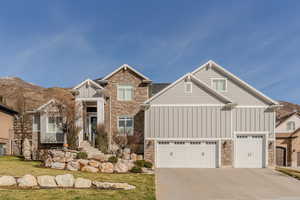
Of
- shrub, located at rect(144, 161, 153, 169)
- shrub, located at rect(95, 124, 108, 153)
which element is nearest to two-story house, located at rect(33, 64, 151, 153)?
shrub, located at rect(95, 124, 108, 153)

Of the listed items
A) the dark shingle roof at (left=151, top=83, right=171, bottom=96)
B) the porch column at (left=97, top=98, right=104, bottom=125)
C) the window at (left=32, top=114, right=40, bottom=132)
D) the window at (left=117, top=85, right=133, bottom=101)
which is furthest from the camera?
the dark shingle roof at (left=151, top=83, right=171, bottom=96)

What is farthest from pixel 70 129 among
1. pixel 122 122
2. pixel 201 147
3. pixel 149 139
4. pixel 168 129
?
pixel 201 147

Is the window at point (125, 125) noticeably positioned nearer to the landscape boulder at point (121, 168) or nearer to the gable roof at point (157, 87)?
the gable roof at point (157, 87)

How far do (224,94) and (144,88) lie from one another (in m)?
7.41

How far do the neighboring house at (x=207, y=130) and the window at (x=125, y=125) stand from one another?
287 cm

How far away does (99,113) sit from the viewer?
705 inches

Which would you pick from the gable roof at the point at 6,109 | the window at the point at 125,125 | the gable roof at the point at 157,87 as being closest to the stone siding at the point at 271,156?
the gable roof at the point at 157,87

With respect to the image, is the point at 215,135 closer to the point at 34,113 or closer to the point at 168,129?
the point at 168,129

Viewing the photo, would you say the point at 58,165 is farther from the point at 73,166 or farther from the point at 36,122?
the point at 36,122

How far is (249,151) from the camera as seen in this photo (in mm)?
16500

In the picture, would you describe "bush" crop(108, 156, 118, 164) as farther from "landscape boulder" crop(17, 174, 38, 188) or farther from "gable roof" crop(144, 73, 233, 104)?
"landscape boulder" crop(17, 174, 38, 188)

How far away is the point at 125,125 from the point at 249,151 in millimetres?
11005

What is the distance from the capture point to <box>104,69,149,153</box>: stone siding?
62.7ft

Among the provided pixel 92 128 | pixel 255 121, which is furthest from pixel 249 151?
pixel 92 128
